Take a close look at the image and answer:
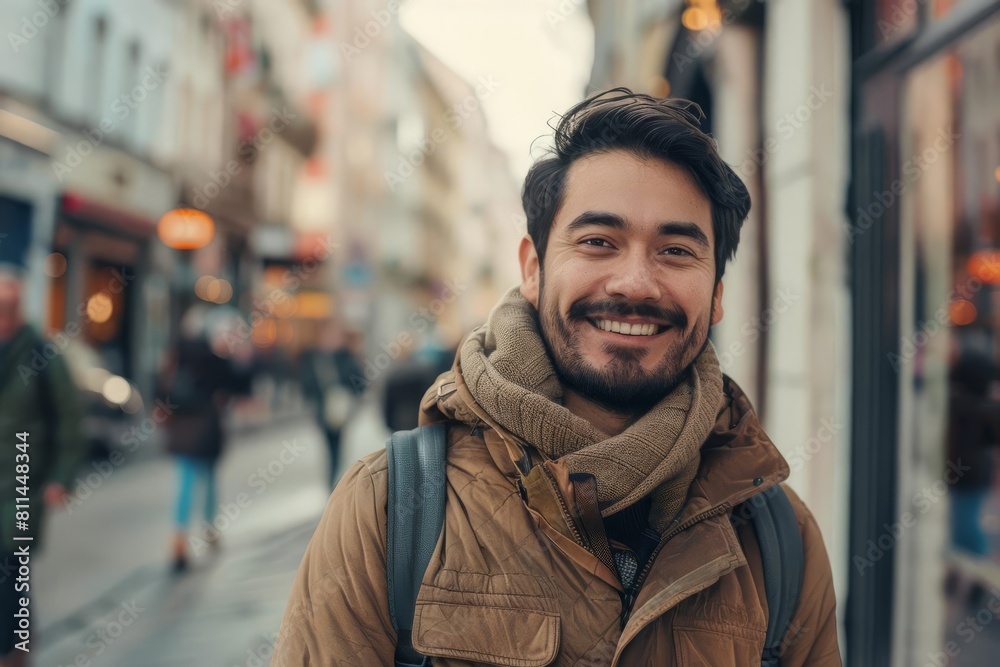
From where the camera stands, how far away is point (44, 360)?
3.82 metres

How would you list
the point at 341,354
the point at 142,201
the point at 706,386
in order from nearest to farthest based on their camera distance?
1. the point at 706,386
2. the point at 341,354
3. the point at 142,201

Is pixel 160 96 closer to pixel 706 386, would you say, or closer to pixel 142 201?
pixel 142 201

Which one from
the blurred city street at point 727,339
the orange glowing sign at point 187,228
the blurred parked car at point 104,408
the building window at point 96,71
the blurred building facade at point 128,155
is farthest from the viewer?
the building window at point 96,71

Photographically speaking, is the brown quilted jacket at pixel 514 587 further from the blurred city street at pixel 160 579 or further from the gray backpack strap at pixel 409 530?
the blurred city street at pixel 160 579

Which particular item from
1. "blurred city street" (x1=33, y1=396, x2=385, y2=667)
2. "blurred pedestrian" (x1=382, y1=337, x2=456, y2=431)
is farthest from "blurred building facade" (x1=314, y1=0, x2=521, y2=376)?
"blurred city street" (x1=33, y1=396, x2=385, y2=667)

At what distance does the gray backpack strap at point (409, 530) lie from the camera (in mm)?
1288

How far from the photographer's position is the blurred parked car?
33.1 ft

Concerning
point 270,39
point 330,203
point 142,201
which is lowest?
point 142,201

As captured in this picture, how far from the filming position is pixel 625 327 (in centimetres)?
137

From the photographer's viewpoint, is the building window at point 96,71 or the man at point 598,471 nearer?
the man at point 598,471

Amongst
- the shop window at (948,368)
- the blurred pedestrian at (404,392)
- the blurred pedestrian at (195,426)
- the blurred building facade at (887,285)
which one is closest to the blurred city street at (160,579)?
the blurred pedestrian at (195,426)

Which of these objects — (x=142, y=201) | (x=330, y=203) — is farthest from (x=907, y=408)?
Result: (x=330, y=203)

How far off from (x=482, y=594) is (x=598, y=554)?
0.21 metres

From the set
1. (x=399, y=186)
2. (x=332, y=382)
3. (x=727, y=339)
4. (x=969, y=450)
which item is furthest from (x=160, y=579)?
(x=399, y=186)
